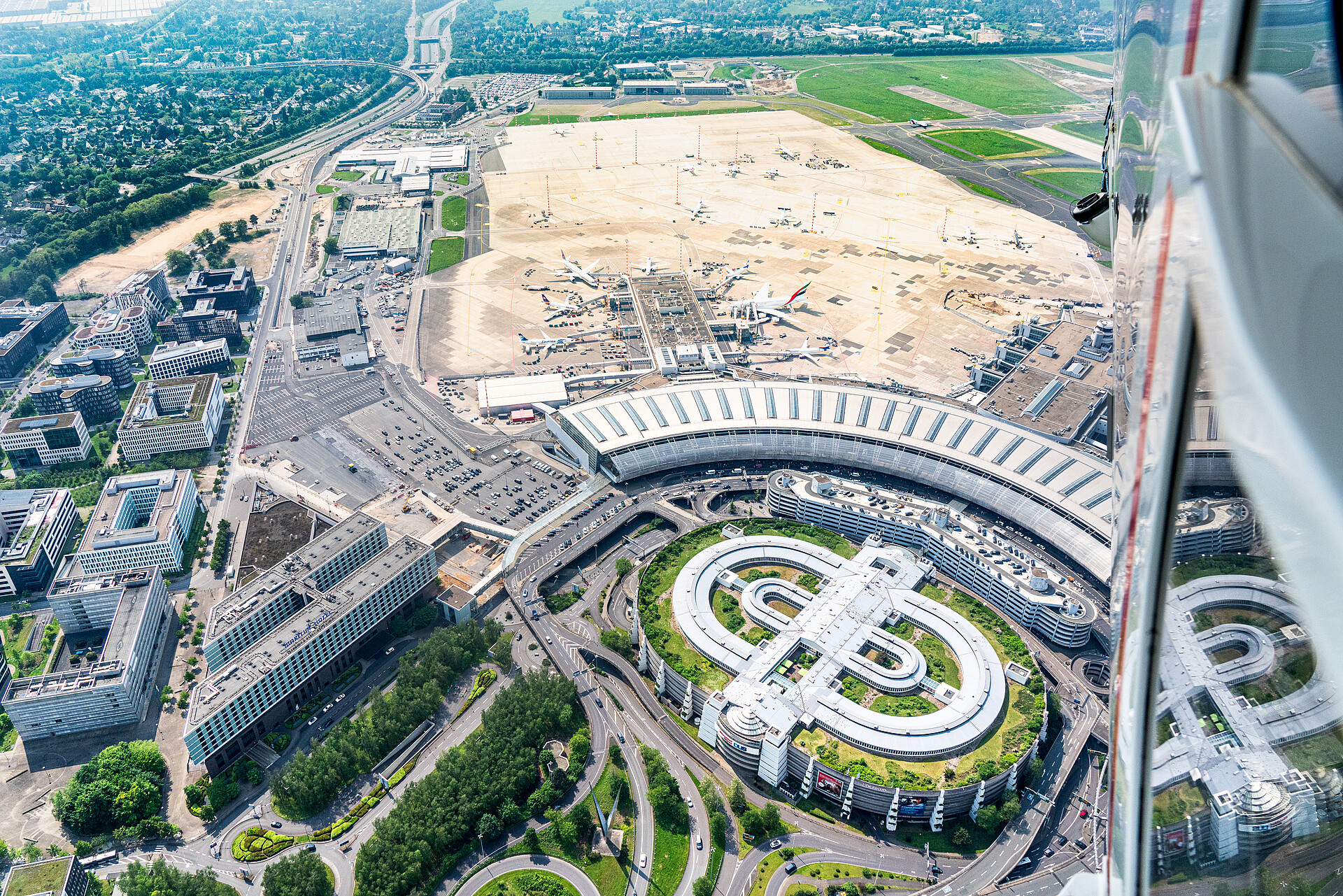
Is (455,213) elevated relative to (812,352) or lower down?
elevated

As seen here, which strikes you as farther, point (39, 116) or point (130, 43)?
point (130, 43)

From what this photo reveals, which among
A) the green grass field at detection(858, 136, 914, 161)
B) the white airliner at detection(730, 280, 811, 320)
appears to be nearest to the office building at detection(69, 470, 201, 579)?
the white airliner at detection(730, 280, 811, 320)

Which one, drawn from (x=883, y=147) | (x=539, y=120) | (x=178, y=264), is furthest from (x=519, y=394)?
(x=539, y=120)

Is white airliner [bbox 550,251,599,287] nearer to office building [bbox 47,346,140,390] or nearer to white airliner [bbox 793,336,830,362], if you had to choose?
white airliner [bbox 793,336,830,362]

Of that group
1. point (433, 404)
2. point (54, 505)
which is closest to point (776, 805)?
point (433, 404)

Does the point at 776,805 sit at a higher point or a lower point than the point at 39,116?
lower

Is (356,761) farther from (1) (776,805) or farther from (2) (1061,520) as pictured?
(2) (1061,520)

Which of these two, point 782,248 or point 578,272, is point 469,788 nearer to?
point 578,272
